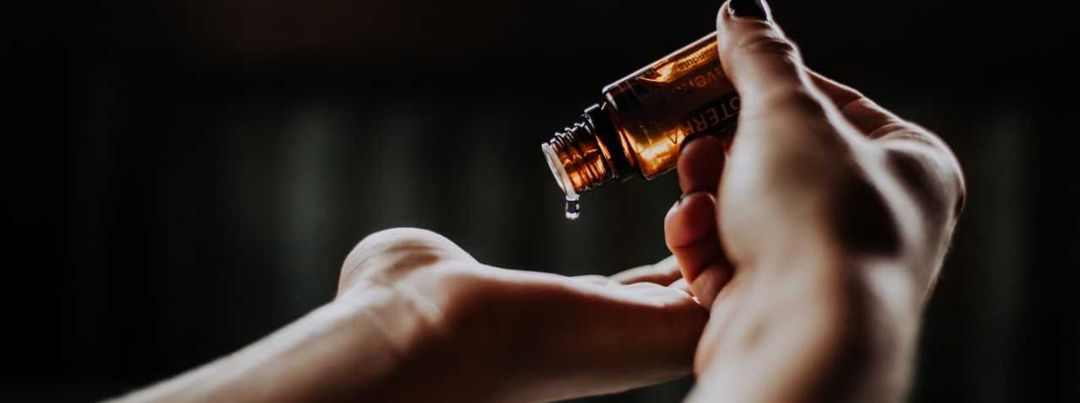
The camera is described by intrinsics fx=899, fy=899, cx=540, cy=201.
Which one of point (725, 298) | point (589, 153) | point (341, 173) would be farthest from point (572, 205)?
point (341, 173)

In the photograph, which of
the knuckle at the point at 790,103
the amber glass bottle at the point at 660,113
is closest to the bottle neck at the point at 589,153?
the amber glass bottle at the point at 660,113

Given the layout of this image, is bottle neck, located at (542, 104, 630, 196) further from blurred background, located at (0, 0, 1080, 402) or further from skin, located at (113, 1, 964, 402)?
blurred background, located at (0, 0, 1080, 402)

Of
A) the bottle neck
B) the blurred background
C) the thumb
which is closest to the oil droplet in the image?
the bottle neck

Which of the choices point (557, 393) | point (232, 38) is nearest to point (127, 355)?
point (232, 38)

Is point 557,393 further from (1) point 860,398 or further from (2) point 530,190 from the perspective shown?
(2) point 530,190

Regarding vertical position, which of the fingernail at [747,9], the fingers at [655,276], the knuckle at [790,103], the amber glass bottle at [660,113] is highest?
the fingernail at [747,9]

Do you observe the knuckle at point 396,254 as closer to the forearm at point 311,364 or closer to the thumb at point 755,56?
the forearm at point 311,364

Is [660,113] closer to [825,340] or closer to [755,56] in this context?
[755,56]
